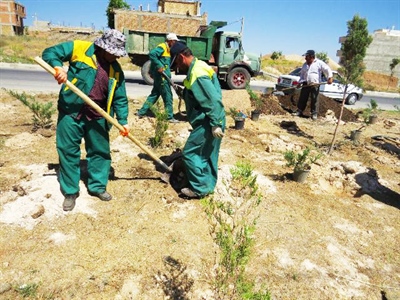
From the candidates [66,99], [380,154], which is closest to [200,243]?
[66,99]

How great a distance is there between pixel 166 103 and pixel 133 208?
307 cm

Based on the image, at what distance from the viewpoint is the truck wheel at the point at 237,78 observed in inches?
436

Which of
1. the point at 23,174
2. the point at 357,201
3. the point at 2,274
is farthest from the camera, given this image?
the point at 357,201

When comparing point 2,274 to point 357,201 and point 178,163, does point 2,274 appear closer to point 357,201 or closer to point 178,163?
point 178,163

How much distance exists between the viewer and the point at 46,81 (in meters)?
10.9

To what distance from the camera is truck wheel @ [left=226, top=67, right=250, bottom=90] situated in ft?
36.3

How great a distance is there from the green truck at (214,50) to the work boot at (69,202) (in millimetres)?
8606

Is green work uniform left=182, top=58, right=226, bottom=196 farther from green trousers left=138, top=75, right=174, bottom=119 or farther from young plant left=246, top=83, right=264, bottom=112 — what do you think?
young plant left=246, top=83, right=264, bottom=112

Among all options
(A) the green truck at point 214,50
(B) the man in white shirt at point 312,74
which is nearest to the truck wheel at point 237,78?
(A) the green truck at point 214,50

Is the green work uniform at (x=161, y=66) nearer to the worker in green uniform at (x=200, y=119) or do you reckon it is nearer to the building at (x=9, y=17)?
the worker in green uniform at (x=200, y=119)

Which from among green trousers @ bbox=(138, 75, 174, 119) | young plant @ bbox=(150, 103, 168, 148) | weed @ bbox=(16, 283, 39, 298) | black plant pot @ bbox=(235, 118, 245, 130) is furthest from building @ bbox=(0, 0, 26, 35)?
weed @ bbox=(16, 283, 39, 298)

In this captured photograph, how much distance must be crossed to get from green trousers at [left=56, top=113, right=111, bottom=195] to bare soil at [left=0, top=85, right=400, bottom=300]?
213 millimetres

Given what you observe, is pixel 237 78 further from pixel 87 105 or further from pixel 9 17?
pixel 9 17

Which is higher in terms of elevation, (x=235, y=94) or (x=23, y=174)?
(x=235, y=94)
